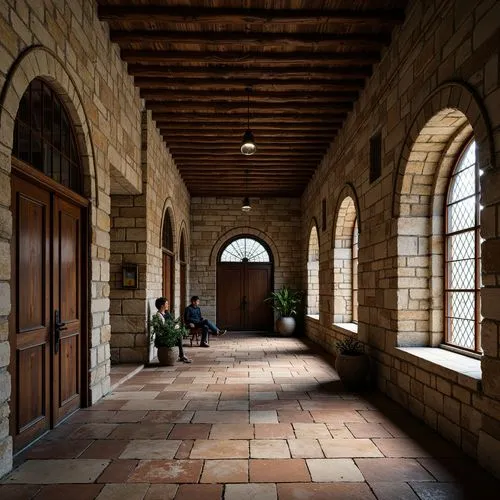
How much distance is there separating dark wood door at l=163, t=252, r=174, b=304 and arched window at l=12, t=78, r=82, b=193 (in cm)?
434

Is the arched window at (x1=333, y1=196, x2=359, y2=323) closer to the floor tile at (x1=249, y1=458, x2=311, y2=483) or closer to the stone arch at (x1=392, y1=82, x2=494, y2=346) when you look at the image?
the stone arch at (x1=392, y1=82, x2=494, y2=346)

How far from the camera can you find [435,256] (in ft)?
13.7

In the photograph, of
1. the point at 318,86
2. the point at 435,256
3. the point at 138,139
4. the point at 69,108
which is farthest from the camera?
the point at 138,139

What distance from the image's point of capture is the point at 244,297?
11.8 m

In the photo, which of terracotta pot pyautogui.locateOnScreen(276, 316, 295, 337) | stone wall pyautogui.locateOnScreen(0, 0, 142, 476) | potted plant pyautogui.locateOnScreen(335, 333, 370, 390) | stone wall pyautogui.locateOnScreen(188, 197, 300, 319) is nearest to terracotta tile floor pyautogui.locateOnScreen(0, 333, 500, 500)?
potted plant pyautogui.locateOnScreen(335, 333, 370, 390)

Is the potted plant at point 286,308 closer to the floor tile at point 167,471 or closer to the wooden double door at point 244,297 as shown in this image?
the wooden double door at point 244,297

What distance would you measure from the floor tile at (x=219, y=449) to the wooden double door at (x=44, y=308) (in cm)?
117

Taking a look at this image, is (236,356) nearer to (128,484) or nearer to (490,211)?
(128,484)

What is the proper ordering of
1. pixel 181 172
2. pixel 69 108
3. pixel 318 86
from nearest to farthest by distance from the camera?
pixel 69 108
pixel 318 86
pixel 181 172

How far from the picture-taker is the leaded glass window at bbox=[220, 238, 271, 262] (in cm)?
1188

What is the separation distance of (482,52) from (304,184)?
778cm

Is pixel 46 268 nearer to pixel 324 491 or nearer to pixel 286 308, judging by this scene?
pixel 324 491

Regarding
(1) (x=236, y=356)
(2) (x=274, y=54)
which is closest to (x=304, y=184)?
(1) (x=236, y=356)

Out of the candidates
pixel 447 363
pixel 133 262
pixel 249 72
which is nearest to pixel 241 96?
pixel 249 72
